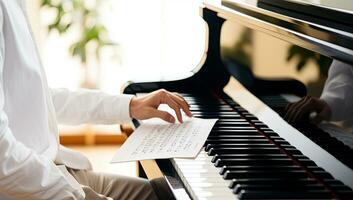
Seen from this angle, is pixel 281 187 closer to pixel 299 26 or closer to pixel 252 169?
pixel 252 169

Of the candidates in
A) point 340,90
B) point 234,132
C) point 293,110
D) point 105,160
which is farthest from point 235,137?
point 105,160

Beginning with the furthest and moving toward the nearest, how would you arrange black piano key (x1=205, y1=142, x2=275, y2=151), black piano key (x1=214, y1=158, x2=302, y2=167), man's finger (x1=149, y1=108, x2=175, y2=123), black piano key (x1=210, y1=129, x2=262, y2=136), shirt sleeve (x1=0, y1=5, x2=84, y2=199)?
1. man's finger (x1=149, y1=108, x2=175, y2=123)
2. black piano key (x1=210, y1=129, x2=262, y2=136)
3. black piano key (x1=205, y1=142, x2=275, y2=151)
4. black piano key (x1=214, y1=158, x2=302, y2=167)
5. shirt sleeve (x1=0, y1=5, x2=84, y2=199)

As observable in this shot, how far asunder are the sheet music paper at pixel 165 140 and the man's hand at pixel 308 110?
0.77ft

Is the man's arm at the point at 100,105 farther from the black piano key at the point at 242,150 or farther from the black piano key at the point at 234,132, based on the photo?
the black piano key at the point at 242,150

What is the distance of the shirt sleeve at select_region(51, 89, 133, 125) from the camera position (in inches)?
73.5

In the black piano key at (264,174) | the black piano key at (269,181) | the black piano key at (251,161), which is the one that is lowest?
the black piano key at (251,161)

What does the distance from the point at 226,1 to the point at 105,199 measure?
782mm

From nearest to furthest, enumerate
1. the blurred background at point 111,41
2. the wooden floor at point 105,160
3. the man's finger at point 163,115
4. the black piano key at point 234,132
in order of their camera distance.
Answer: the black piano key at point 234,132, the man's finger at point 163,115, the wooden floor at point 105,160, the blurred background at point 111,41

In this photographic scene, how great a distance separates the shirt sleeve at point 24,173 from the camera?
1.23 m

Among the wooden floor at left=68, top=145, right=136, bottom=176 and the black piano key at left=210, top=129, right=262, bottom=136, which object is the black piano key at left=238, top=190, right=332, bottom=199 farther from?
the wooden floor at left=68, top=145, right=136, bottom=176

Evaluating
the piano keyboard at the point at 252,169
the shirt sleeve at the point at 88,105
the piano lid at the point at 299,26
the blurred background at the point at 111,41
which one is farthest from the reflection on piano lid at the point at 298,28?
the blurred background at the point at 111,41

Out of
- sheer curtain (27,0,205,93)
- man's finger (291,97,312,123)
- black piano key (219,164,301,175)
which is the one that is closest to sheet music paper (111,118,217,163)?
black piano key (219,164,301,175)

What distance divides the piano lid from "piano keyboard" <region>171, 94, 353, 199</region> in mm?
266

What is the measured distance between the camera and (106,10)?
368cm
